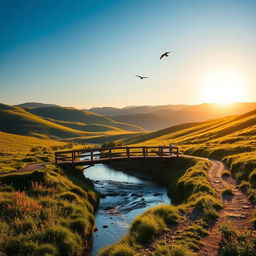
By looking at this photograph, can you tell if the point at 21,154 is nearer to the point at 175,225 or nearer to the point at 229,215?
the point at 175,225

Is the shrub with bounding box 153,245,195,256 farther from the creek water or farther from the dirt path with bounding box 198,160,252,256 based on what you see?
the creek water

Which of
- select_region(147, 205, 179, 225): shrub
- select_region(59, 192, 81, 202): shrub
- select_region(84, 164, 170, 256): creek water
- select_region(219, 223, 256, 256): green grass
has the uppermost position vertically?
select_region(219, 223, 256, 256): green grass

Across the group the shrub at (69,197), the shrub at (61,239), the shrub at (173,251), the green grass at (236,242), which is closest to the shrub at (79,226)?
the shrub at (61,239)

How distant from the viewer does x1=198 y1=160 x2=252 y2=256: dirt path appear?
1127cm


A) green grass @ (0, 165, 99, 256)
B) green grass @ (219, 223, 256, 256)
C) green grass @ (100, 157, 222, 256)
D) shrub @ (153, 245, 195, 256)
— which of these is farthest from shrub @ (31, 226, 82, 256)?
green grass @ (219, 223, 256, 256)

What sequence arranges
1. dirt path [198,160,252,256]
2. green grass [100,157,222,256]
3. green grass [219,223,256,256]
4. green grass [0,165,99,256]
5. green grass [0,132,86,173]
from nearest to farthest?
1. green grass [219,223,256,256]
2. dirt path [198,160,252,256]
3. green grass [100,157,222,256]
4. green grass [0,165,99,256]
5. green grass [0,132,86,173]

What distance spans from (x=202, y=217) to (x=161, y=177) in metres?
24.3

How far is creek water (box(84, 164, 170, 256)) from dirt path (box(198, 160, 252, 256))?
6605 mm

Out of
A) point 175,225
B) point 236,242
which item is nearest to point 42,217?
point 175,225

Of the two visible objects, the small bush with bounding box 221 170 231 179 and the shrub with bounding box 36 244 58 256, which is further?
the small bush with bounding box 221 170 231 179

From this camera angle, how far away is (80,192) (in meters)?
23.8

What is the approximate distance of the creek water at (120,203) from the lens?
17297 mm

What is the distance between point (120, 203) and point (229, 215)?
13.1 m

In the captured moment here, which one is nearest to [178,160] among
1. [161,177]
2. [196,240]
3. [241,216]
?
[161,177]
